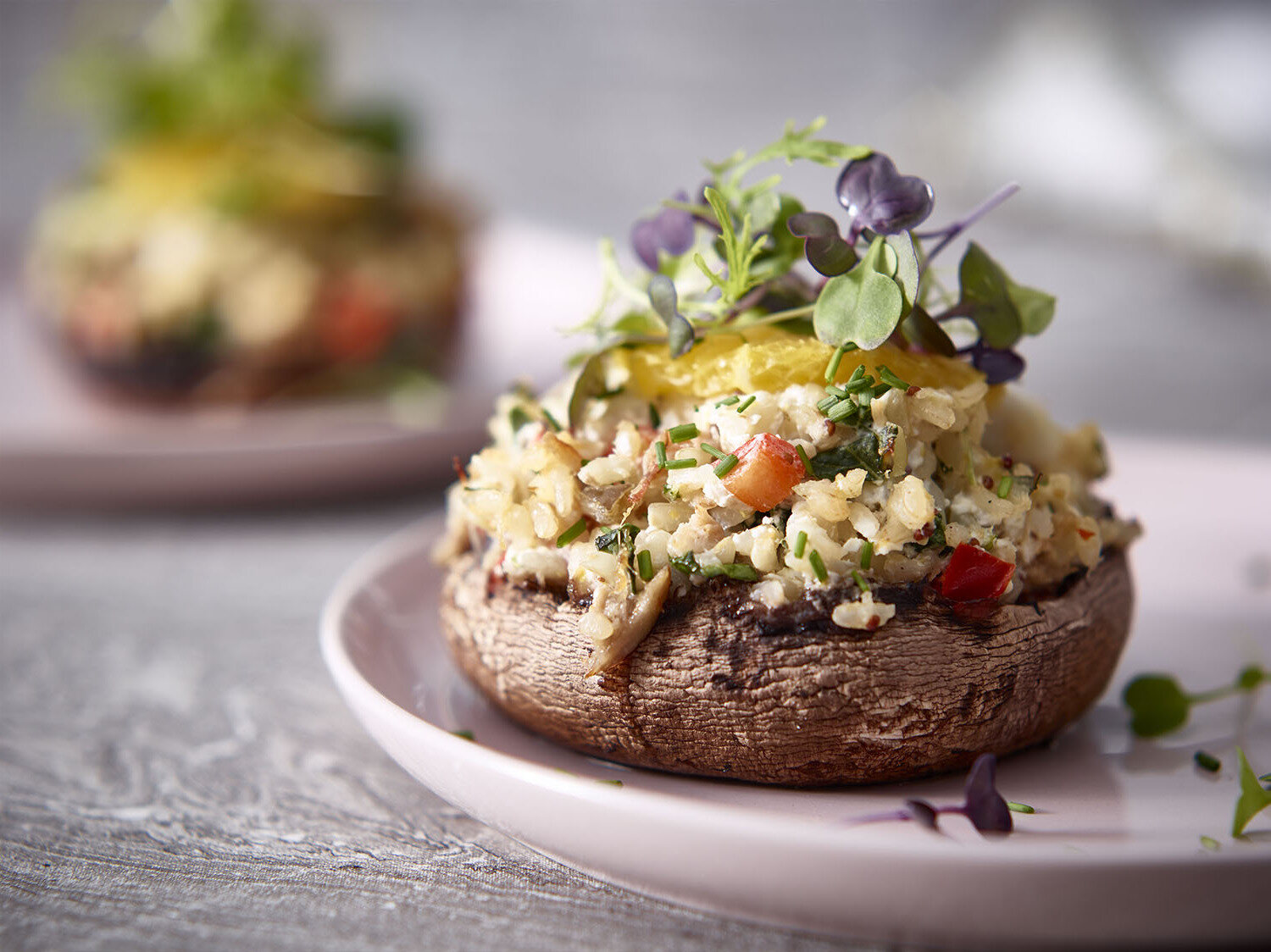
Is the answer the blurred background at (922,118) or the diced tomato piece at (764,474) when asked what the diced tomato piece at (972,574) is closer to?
the diced tomato piece at (764,474)

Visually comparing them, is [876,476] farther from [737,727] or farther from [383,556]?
[383,556]

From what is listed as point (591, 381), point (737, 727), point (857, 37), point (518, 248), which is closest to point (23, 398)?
point (518, 248)

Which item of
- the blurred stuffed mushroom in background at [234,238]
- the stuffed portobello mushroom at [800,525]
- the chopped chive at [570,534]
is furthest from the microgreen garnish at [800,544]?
the blurred stuffed mushroom in background at [234,238]

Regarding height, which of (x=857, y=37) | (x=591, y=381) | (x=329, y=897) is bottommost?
(x=329, y=897)

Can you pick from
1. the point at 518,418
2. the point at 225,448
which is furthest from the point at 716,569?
the point at 225,448

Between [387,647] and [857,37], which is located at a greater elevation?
[857,37]

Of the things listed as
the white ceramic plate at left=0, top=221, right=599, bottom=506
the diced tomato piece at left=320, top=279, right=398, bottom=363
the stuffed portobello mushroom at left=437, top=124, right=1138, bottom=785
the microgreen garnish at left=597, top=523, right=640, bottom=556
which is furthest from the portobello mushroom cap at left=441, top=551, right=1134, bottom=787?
the diced tomato piece at left=320, top=279, right=398, bottom=363

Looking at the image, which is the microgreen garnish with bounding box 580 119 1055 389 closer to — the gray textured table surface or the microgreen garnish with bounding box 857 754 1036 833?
the microgreen garnish with bounding box 857 754 1036 833
